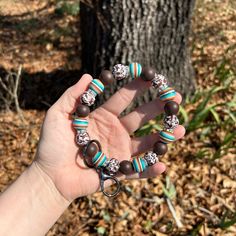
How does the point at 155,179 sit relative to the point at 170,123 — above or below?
below

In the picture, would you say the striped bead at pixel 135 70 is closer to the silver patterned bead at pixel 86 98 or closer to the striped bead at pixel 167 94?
the striped bead at pixel 167 94

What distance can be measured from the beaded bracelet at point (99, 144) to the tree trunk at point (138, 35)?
68cm

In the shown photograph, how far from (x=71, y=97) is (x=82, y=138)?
0.28 metres

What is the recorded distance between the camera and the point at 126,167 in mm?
2275

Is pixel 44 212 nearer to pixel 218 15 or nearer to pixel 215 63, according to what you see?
pixel 215 63

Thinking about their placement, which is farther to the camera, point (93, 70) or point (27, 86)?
point (27, 86)

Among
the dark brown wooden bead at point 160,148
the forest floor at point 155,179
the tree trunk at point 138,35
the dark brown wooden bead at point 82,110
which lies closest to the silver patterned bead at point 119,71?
the dark brown wooden bead at point 82,110

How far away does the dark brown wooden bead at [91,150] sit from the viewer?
2219mm

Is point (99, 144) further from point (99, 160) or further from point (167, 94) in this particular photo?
point (167, 94)

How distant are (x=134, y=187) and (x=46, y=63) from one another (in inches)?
80.8

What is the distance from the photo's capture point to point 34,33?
186 inches

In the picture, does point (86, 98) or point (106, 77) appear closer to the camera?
point (86, 98)

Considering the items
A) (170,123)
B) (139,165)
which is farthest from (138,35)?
(139,165)

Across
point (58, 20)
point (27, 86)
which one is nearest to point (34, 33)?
point (58, 20)
